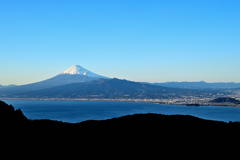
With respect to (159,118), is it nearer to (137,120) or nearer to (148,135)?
(137,120)

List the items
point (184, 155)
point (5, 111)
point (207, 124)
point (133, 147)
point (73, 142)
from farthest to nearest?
1. point (207, 124)
2. point (5, 111)
3. point (73, 142)
4. point (133, 147)
5. point (184, 155)

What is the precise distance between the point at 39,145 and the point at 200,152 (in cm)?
910

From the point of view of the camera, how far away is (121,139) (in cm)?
1683

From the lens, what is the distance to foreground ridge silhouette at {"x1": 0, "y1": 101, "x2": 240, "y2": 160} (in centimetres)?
1440

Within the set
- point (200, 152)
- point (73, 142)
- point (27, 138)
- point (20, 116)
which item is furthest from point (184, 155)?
point (20, 116)

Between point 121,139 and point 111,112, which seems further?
point 111,112

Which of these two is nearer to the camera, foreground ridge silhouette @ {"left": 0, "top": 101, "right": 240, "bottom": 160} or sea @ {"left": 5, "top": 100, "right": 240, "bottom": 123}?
foreground ridge silhouette @ {"left": 0, "top": 101, "right": 240, "bottom": 160}

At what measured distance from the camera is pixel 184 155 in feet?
46.1

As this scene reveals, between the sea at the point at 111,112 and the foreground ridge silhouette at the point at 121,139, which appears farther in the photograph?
the sea at the point at 111,112

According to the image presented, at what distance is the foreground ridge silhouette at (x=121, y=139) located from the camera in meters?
14.4

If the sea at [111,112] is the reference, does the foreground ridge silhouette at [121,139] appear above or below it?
above

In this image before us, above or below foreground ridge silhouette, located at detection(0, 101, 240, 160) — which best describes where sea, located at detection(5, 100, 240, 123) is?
below

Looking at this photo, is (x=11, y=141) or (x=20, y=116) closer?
(x=11, y=141)

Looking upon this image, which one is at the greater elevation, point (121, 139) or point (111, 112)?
point (121, 139)
